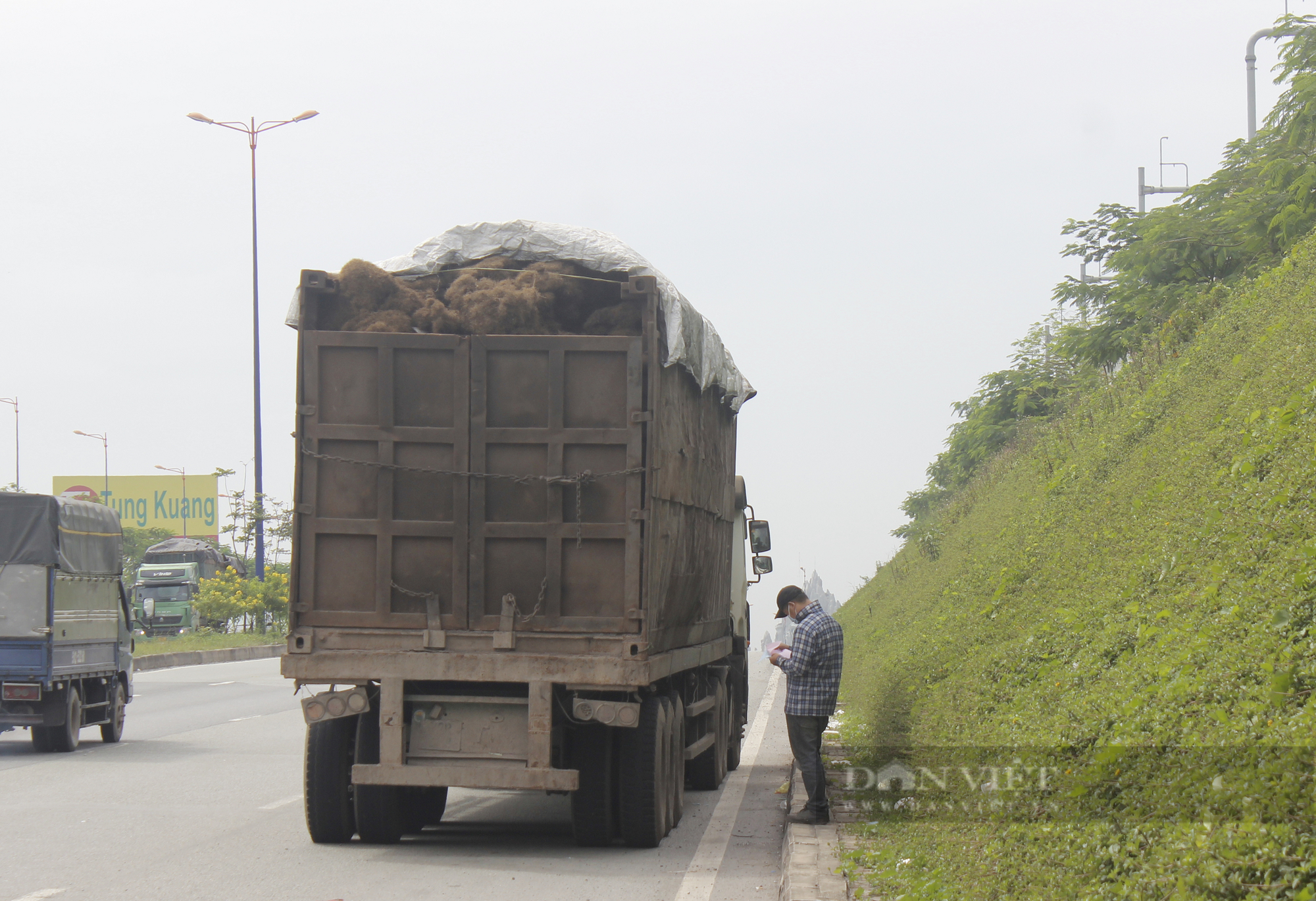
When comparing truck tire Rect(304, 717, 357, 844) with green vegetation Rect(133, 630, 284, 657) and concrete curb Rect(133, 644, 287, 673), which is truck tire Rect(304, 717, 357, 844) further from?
green vegetation Rect(133, 630, 284, 657)

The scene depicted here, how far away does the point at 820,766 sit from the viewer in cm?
880

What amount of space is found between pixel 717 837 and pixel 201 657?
2812cm

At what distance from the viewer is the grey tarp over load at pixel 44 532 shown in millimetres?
13938

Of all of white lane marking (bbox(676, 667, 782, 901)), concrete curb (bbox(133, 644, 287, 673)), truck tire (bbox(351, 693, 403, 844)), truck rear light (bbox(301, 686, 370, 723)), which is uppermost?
truck rear light (bbox(301, 686, 370, 723))

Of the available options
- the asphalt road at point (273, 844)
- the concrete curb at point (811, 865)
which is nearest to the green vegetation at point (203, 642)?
the asphalt road at point (273, 844)

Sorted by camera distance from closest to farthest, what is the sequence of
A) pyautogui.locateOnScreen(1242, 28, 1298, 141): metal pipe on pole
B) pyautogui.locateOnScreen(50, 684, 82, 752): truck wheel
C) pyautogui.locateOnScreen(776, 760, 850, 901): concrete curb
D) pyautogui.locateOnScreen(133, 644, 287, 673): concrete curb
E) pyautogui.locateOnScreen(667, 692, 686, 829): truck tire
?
pyautogui.locateOnScreen(776, 760, 850, 901): concrete curb
pyautogui.locateOnScreen(667, 692, 686, 829): truck tire
pyautogui.locateOnScreen(50, 684, 82, 752): truck wheel
pyautogui.locateOnScreen(1242, 28, 1298, 141): metal pipe on pole
pyautogui.locateOnScreen(133, 644, 287, 673): concrete curb

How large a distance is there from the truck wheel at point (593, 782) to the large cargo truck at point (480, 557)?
0.01m

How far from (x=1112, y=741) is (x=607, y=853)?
3.94m

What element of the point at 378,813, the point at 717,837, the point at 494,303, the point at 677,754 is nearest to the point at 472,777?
the point at 378,813

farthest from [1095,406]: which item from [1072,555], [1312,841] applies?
[1312,841]

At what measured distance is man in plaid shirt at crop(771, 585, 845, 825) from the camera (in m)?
8.82

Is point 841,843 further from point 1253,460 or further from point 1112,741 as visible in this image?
point 1253,460

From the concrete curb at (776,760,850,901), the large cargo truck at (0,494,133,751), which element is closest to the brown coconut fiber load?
the concrete curb at (776,760,850,901)

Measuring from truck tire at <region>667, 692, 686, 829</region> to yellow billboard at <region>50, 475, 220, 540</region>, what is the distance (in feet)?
297
